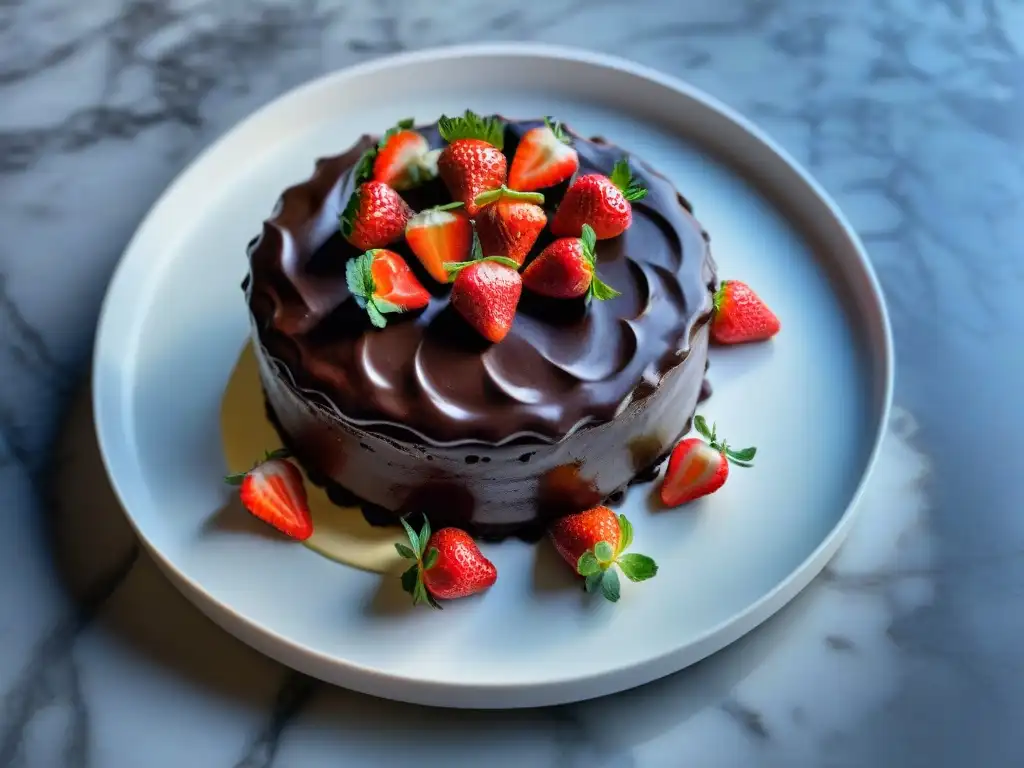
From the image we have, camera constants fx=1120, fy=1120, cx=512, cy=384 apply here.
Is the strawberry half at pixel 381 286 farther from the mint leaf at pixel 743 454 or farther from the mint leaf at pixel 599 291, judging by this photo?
the mint leaf at pixel 743 454

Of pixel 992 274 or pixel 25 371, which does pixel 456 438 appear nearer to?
pixel 25 371

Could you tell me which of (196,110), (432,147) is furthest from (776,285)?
(196,110)

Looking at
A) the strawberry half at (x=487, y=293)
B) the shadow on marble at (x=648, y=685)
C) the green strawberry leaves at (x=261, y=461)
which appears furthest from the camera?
the green strawberry leaves at (x=261, y=461)

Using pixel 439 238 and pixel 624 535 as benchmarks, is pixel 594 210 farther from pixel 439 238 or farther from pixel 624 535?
pixel 624 535

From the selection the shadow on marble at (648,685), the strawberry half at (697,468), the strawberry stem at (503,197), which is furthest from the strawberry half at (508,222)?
the shadow on marble at (648,685)

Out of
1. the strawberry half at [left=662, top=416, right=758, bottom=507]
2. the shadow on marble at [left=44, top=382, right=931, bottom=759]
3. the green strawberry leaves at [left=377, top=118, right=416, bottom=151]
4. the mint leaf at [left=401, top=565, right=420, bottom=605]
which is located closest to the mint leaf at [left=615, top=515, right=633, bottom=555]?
the strawberry half at [left=662, top=416, right=758, bottom=507]
